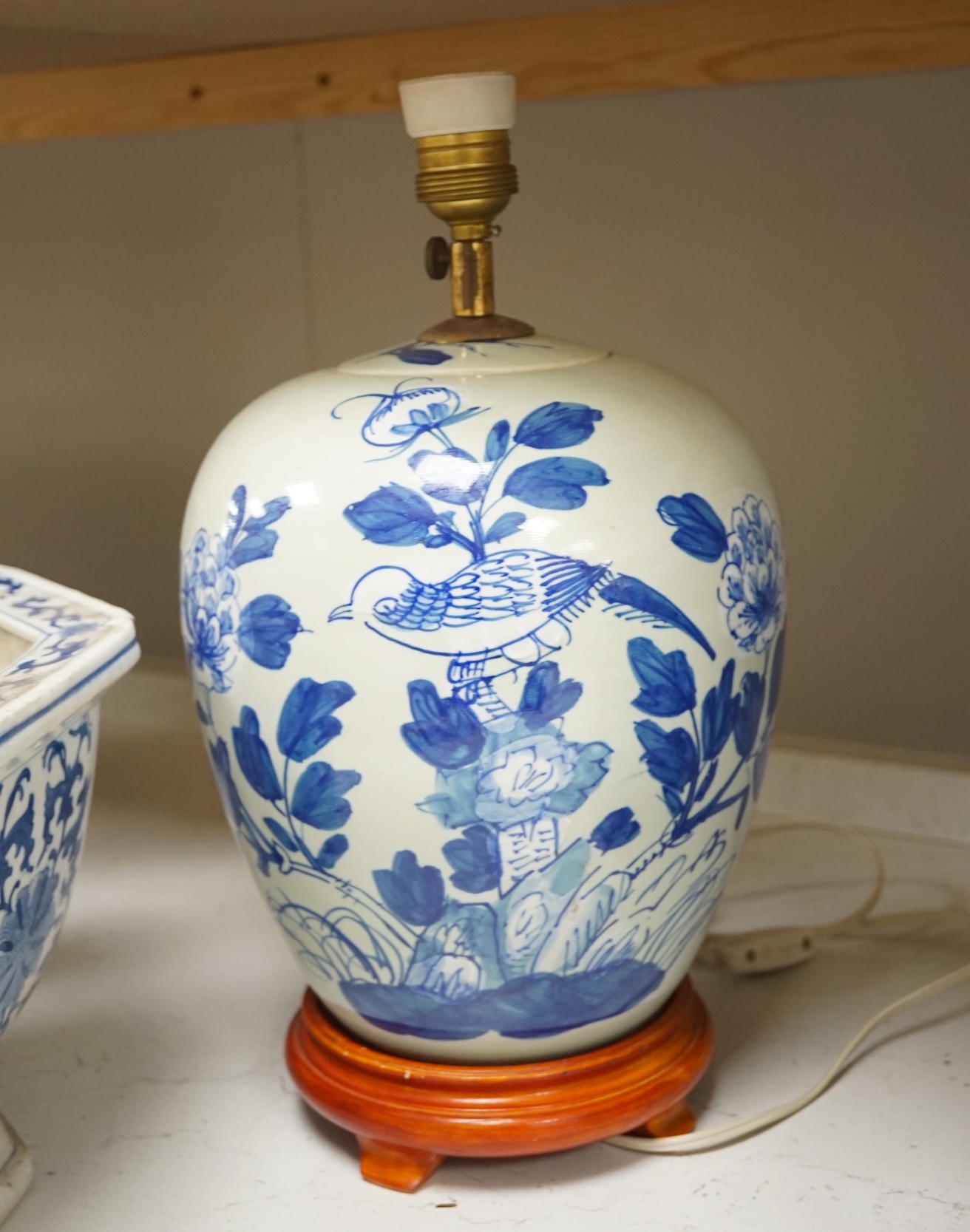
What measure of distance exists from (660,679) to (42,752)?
0.27 m

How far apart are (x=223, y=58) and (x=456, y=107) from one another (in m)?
0.55

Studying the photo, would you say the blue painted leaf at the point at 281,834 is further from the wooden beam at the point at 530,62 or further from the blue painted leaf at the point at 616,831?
the wooden beam at the point at 530,62

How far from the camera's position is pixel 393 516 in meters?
0.64

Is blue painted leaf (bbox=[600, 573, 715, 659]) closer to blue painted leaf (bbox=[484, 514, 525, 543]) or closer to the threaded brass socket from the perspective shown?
blue painted leaf (bbox=[484, 514, 525, 543])

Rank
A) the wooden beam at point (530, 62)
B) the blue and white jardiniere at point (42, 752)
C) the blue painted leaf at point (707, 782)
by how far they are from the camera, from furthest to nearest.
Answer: the wooden beam at point (530, 62) → the blue painted leaf at point (707, 782) → the blue and white jardiniere at point (42, 752)

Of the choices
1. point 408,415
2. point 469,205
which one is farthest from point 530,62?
point 408,415

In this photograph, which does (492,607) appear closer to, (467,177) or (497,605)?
(497,605)

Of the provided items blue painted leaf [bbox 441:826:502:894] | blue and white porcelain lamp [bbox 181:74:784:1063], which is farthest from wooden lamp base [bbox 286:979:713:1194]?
blue painted leaf [bbox 441:826:502:894]

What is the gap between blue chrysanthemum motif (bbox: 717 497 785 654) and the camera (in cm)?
67

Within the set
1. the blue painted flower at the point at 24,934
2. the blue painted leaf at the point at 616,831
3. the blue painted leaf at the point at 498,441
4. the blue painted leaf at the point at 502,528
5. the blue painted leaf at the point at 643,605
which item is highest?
the blue painted leaf at the point at 498,441

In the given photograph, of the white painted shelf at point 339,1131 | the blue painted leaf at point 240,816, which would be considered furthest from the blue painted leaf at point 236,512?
the white painted shelf at point 339,1131

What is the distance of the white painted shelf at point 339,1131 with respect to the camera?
718mm

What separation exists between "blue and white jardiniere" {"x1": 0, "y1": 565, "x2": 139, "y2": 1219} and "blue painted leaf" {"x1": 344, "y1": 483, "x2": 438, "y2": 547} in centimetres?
11

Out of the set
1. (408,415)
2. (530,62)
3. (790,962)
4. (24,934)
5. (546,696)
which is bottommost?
(790,962)
